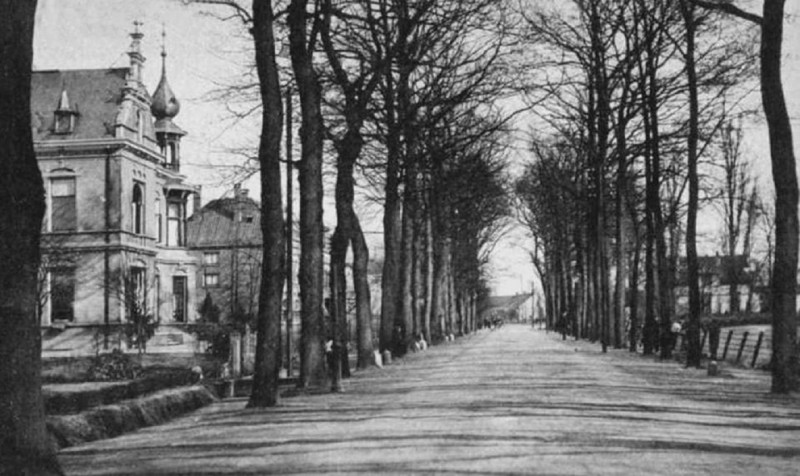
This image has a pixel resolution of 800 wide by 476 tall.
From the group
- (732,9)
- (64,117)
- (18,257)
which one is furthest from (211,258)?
(18,257)

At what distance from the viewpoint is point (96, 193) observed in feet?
158

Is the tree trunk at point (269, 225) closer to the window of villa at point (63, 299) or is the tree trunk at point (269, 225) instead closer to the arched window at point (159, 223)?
the window of villa at point (63, 299)

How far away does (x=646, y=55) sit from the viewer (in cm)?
3278

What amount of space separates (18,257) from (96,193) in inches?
1645

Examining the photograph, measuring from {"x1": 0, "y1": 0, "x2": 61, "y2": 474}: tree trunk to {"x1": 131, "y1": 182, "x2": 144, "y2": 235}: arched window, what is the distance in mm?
43639

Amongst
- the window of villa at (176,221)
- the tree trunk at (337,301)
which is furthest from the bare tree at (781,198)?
the window of villa at (176,221)

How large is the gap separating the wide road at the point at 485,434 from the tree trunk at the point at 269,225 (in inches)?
24.9

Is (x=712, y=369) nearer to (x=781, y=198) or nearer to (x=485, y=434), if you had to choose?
(x=781, y=198)

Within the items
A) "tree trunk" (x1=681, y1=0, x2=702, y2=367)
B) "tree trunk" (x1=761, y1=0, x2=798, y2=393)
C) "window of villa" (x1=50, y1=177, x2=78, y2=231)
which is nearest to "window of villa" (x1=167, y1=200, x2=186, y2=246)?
"window of villa" (x1=50, y1=177, x2=78, y2=231)

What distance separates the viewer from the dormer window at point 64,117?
1924 inches

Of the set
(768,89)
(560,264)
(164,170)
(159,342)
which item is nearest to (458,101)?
(768,89)

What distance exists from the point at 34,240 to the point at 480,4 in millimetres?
17316

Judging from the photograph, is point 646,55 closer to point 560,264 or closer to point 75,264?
point 75,264

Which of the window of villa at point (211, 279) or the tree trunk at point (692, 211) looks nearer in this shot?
the tree trunk at point (692, 211)
